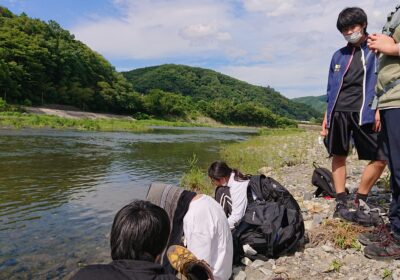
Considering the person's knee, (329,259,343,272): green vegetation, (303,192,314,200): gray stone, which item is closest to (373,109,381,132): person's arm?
the person's knee

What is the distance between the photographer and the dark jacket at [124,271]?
188 cm

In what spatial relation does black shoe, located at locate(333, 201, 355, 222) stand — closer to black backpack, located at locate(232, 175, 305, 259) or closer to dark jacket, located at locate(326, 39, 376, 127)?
black backpack, located at locate(232, 175, 305, 259)

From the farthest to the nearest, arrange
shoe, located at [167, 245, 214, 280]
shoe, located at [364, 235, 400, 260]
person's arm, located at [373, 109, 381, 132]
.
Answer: person's arm, located at [373, 109, 381, 132] → shoe, located at [364, 235, 400, 260] → shoe, located at [167, 245, 214, 280]

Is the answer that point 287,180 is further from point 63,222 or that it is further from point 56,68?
point 56,68

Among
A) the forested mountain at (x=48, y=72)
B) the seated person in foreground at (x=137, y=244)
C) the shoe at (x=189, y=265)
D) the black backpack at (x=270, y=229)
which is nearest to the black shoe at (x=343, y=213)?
the black backpack at (x=270, y=229)

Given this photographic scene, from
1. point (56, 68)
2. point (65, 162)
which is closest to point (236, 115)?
point (56, 68)

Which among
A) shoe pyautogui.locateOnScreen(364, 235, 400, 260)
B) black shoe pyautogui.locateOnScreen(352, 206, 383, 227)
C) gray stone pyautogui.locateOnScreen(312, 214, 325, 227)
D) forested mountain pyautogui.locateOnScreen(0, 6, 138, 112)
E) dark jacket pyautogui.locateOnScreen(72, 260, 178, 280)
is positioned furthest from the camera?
forested mountain pyautogui.locateOnScreen(0, 6, 138, 112)

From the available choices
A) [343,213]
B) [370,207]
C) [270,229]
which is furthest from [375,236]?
[270,229]

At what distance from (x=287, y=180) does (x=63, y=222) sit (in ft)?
19.1

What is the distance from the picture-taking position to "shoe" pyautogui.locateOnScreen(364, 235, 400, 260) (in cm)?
373

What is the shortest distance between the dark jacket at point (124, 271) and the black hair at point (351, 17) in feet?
14.0

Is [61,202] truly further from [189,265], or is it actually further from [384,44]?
[384,44]

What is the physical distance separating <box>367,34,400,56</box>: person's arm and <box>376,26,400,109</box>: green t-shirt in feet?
0.30

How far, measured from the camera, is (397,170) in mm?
3479
